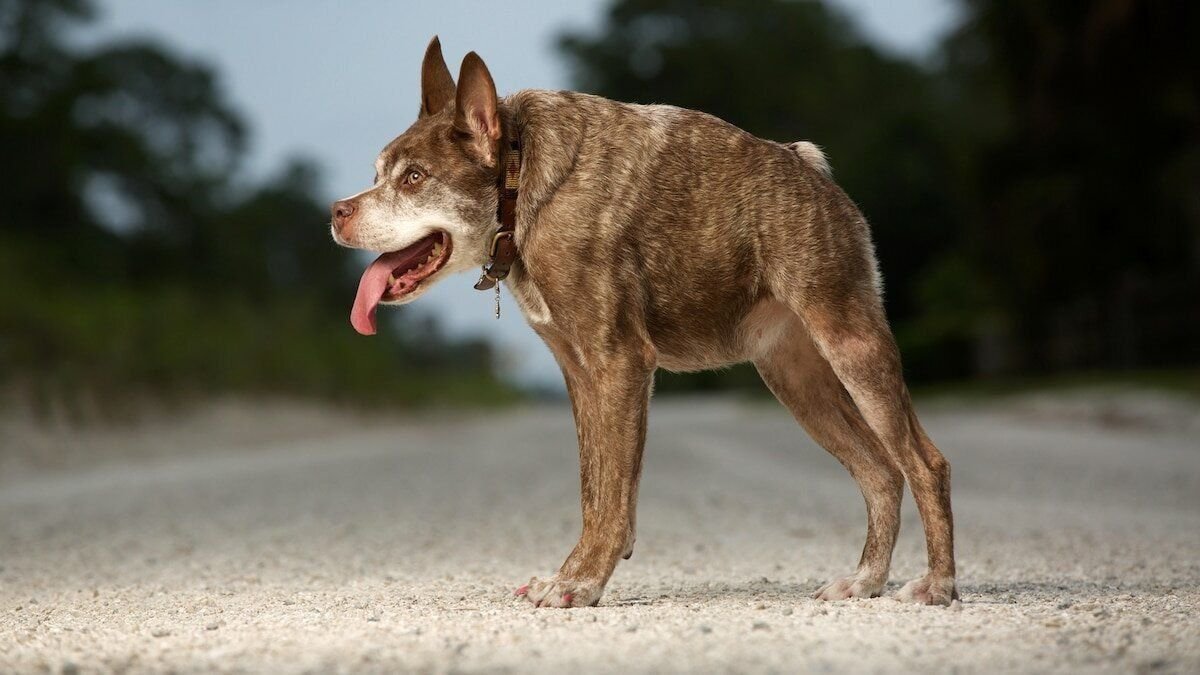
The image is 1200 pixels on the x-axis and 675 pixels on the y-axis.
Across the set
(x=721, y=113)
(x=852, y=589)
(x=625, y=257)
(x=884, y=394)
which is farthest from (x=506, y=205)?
(x=721, y=113)

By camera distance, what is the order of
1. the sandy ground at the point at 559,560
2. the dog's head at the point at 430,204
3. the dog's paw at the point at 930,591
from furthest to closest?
1. the dog's head at the point at 430,204
2. the dog's paw at the point at 930,591
3. the sandy ground at the point at 559,560

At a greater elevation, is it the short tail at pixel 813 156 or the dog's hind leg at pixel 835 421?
the short tail at pixel 813 156

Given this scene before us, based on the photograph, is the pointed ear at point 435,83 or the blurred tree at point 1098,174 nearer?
the pointed ear at point 435,83

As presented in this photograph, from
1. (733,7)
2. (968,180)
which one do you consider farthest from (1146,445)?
(733,7)

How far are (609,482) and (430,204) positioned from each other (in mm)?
1329

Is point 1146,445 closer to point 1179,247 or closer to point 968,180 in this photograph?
point 1179,247

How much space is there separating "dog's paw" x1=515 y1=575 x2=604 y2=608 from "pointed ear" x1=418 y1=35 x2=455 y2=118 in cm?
205

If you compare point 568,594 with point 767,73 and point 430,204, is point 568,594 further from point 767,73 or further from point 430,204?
point 767,73

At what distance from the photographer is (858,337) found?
536 cm

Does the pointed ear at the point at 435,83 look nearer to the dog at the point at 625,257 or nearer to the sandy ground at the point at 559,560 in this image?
the dog at the point at 625,257

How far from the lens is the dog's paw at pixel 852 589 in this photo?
5.47 meters

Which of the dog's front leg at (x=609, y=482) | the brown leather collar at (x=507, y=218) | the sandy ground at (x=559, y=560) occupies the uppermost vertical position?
the brown leather collar at (x=507, y=218)

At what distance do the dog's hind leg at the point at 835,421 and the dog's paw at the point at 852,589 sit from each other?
8cm

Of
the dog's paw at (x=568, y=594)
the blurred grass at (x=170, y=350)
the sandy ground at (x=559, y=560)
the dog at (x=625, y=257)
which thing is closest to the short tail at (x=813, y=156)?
the dog at (x=625, y=257)
